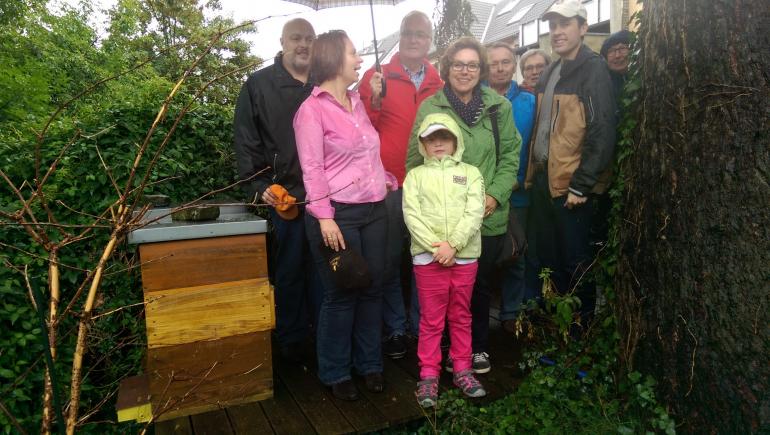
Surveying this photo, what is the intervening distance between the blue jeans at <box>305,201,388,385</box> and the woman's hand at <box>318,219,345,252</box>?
0.08 metres

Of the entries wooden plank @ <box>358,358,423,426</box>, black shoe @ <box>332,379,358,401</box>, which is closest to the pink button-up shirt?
black shoe @ <box>332,379,358,401</box>

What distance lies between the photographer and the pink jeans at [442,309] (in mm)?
2998

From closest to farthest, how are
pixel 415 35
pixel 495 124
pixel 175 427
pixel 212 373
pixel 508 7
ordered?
pixel 175 427 < pixel 212 373 < pixel 495 124 < pixel 415 35 < pixel 508 7

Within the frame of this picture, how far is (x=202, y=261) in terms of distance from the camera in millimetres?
2777

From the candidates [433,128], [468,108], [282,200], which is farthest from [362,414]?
[468,108]

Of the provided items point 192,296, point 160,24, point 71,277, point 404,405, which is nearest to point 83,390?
point 71,277

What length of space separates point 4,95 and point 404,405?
29.1 ft

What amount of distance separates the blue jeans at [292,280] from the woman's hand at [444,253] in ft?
3.58

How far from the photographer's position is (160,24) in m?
23.8

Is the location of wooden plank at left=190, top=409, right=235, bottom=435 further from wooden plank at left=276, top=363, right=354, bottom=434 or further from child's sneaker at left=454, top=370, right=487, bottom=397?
child's sneaker at left=454, top=370, right=487, bottom=397

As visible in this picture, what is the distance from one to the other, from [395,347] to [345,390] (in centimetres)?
75

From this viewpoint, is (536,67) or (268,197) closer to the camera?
(268,197)

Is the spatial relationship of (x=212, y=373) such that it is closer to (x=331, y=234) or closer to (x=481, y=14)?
(x=331, y=234)

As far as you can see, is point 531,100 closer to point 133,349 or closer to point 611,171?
point 611,171
